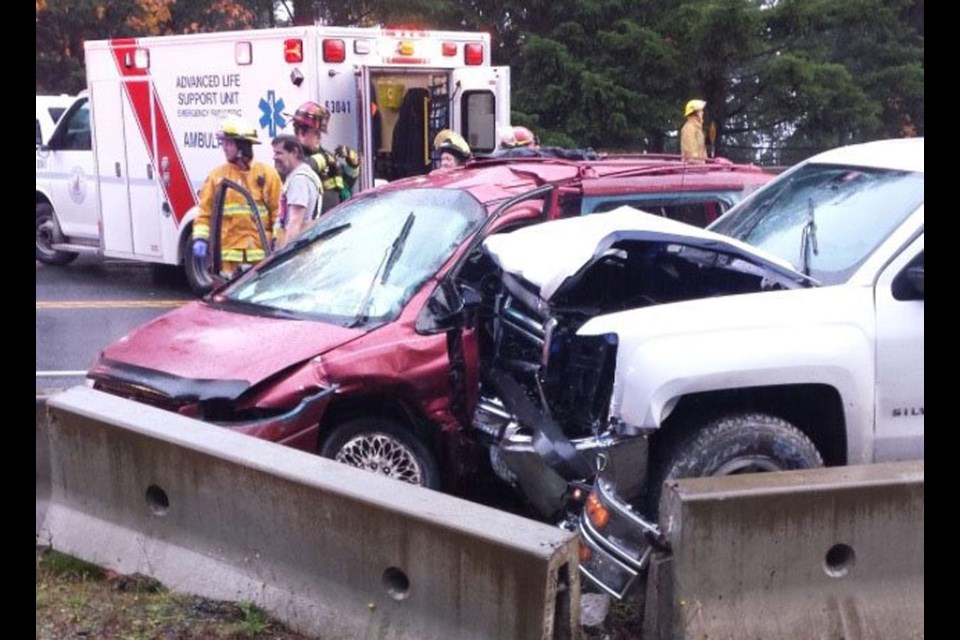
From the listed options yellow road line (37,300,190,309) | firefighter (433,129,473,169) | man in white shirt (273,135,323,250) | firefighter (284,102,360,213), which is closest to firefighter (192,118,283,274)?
man in white shirt (273,135,323,250)

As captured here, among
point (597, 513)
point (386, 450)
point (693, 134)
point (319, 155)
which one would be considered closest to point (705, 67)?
point (693, 134)

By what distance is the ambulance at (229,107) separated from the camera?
12055mm

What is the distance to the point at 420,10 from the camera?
1980 cm

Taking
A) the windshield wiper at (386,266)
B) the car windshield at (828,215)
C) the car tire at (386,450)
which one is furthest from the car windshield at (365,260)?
the car windshield at (828,215)

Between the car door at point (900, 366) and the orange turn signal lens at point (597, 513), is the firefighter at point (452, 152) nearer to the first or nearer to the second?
the car door at point (900, 366)

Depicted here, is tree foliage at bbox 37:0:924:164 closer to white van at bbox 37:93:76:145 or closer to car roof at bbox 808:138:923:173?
white van at bbox 37:93:76:145

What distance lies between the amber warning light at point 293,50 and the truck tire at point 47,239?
4881 millimetres

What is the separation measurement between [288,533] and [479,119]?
9.58m

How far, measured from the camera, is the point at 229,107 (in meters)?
12.5

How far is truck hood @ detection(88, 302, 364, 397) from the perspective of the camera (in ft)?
18.1
